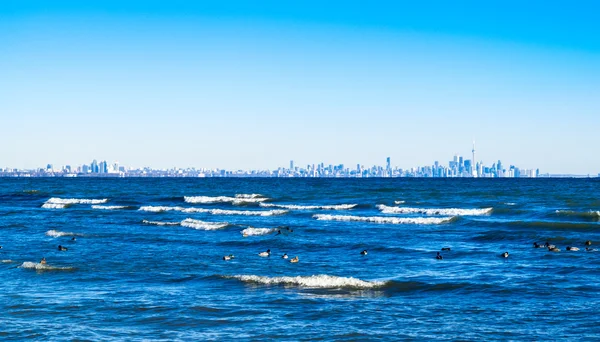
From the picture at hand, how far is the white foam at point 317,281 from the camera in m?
19.4

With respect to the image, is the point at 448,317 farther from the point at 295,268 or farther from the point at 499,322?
the point at 295,268

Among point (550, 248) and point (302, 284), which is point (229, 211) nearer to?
point (550, 248)

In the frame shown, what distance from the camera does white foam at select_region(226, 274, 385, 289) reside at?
19391mm

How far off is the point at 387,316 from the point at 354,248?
1294 centimetres

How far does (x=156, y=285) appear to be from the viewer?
19641mm

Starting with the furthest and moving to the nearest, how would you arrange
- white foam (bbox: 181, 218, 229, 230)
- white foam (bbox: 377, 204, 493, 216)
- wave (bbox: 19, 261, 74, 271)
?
white foam (bbox: 377, 204, 493, 216) → white foam (bbox: 181, 218, 229, 230) → wave (bbox: 19, 261, 74, 271)

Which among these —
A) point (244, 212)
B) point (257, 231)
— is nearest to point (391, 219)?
point (257, 231)

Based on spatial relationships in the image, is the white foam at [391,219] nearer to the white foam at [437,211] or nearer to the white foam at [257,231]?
the white foam at [437,211]

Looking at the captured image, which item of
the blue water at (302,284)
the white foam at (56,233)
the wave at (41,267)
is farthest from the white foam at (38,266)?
the white foam at (56,233)

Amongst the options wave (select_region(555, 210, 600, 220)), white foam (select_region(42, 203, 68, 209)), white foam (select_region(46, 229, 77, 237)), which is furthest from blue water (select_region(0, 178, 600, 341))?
white foam (select_region(42, 203, 68, 209))

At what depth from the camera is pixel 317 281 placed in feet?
65.4

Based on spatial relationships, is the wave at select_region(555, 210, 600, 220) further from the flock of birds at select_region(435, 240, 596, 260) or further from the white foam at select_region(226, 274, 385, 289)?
the white foam at select_region(226, 274, 385, 289)

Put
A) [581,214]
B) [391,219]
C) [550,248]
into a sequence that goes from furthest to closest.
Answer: [581,214]
[391,219]
[550,248]

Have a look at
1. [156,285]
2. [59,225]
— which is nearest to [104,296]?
[156,285]
